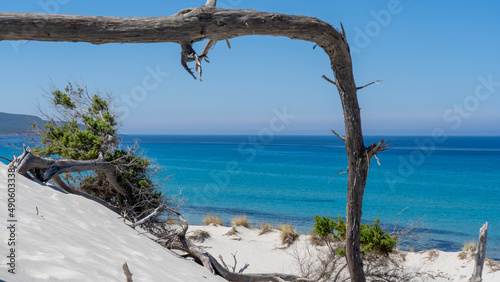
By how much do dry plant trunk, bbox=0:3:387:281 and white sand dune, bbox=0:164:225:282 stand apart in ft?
4.73

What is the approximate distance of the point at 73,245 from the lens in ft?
10.4

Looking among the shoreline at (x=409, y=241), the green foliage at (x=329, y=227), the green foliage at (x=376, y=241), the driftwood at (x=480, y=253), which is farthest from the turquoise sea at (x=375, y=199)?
the driftwood at (x=480, y=253)

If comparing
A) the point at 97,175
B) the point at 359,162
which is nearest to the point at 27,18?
the point at 359,162

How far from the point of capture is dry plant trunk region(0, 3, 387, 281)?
278 cm

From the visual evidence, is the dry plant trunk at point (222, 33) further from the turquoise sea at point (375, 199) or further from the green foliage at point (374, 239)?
the turquoise sea at point (375, 199)

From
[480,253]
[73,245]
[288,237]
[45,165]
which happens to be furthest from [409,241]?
[73,245]

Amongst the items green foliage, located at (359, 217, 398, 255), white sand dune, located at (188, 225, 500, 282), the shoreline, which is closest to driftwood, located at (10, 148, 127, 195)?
white sand dune, located at (188, 225, 500, 282)

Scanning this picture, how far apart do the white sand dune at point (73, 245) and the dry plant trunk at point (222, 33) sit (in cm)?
144

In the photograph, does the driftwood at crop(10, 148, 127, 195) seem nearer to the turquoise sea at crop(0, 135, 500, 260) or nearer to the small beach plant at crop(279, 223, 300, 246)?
the turquoise sea at crop(0, 135, 500, 260)

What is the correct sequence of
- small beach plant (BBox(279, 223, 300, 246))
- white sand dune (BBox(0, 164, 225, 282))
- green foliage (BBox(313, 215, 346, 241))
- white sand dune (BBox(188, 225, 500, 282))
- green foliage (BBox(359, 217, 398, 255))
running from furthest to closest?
small beach plant (BBox(279, 223, 300, 246)) → white sand dune (BBox(188, 225, 500, 282)) → green foliage (BBox(313, 215, 346, 241)) → green foliage (BBox(359, 217, 398, 255)) → white sand dune (BBox(0, 164, 225, 282))

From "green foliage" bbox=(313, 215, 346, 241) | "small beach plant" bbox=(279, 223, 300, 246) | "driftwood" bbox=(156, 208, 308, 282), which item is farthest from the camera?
"small beach plant" bbox=(279, 223, 300, 246)

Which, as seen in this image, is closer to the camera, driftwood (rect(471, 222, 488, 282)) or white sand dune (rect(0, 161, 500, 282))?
white sand dune (rect(0, 161, 500, 282))

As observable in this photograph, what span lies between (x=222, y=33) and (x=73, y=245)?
2100mm

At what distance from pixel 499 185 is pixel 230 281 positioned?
99.5 ft
